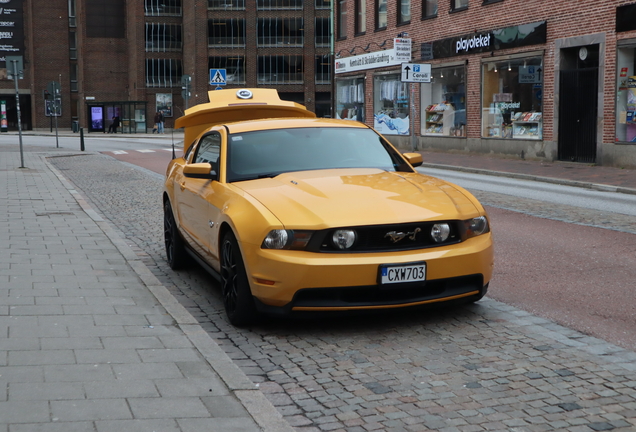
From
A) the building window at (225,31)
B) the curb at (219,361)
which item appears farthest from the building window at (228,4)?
the curb at (219,361)

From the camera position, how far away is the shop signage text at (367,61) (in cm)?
3303

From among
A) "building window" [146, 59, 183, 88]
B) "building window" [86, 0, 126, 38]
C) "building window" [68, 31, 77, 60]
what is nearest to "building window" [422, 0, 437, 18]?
"building window" [146, 59, 183, 88]

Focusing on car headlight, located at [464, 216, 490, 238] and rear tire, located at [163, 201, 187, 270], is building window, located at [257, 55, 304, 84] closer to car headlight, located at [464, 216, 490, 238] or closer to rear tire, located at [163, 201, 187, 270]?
rear tire, located at [163, 201, 187, 270]

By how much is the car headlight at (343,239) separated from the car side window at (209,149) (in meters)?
1.96

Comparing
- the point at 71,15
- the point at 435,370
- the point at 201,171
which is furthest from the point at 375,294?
the point at 71,15

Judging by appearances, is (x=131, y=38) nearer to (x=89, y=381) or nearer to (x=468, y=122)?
(x=468, y=122)

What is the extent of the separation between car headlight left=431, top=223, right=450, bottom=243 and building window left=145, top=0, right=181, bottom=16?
8074 cm

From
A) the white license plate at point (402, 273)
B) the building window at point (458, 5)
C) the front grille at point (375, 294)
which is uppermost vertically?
the building window at point (458, 5)

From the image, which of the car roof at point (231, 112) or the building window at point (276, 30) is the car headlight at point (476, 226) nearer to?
the car roof at point (231, 112)

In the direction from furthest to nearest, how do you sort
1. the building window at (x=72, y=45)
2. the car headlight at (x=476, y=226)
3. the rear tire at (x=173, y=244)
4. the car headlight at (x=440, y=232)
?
the building window at (x=72, y=45) < the rear tire at (x=173, y=244) < the car headlight at (x=476, y=226) < the car headlight at (x=440, y=232)

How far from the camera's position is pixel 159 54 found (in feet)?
270

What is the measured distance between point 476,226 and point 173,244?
339 centimetres

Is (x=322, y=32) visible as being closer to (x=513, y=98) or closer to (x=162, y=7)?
(x=162, y=7)

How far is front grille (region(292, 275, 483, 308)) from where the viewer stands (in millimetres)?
5441
